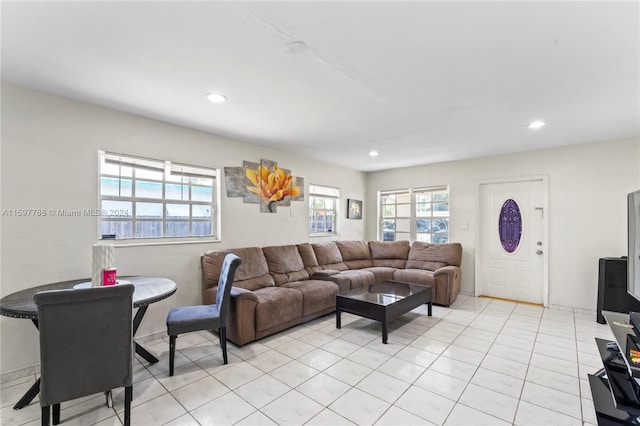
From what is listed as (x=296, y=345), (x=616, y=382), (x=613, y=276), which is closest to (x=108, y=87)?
(x=296, y=345)

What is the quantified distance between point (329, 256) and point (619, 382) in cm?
389

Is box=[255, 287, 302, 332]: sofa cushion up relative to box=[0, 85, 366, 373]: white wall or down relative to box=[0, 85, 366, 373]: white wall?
down

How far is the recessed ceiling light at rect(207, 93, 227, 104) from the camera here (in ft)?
8.75

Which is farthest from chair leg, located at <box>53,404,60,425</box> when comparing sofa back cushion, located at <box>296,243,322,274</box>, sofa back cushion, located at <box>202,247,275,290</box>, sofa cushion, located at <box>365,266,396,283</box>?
sofa cushion, located at <box>365,266,396,283</box>

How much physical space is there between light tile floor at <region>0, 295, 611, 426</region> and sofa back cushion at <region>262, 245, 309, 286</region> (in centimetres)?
84

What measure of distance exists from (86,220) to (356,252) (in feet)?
13.7

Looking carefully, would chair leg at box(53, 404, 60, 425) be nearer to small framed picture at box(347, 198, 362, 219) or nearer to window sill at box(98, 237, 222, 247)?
A: window sill at box(98, 237, 222, 247)

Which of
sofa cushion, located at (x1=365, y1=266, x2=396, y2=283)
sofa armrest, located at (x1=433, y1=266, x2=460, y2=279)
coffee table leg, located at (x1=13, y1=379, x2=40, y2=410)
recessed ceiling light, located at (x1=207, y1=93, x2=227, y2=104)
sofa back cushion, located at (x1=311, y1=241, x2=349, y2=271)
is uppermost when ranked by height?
recessed ceiling light, located at (x1=207, y1=93, x2=227, y2=104)

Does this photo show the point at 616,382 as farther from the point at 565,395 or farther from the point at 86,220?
the point at 86,220

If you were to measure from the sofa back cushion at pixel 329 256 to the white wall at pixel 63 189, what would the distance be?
1.86m

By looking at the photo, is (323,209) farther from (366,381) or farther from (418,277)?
(366,381)

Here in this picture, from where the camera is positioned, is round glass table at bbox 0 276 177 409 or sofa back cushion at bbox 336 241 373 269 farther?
sofa back cushion at bbox 336 241 373 269

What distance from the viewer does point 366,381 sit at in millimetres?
2400

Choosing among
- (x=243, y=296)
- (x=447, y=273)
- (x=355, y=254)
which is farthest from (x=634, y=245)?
(x=355, y=254)
